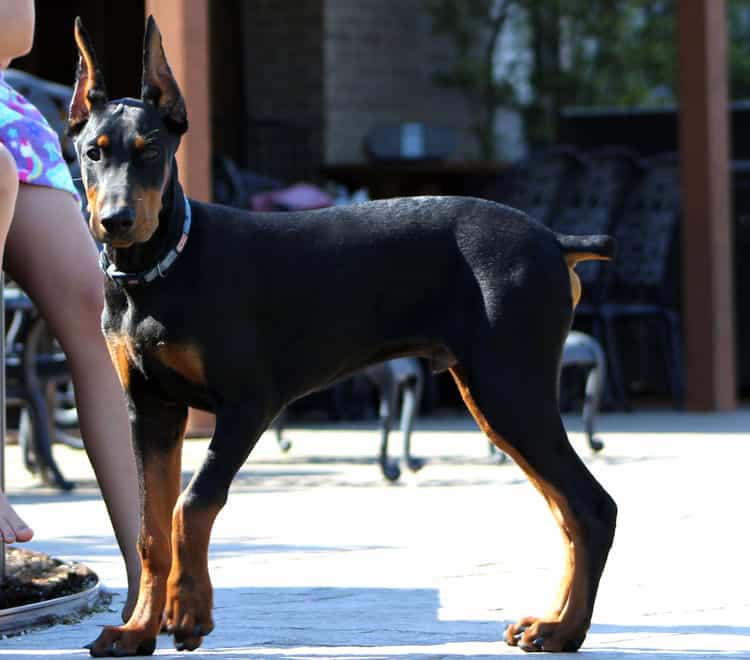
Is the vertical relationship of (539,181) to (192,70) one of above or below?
below

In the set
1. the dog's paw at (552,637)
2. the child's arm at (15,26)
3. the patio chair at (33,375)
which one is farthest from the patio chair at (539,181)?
the dog's paw at (552,637)

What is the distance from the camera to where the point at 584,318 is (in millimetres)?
11922

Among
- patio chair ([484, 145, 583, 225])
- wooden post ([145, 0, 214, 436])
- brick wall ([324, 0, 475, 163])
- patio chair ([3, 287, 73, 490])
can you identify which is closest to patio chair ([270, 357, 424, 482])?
patio chair ([3, 287, 73, 490])

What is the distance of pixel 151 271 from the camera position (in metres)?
3.47

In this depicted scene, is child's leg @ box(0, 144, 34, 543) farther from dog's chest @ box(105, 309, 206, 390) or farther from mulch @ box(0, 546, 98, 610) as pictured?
mulch @ box(0, 546, 98, 610)

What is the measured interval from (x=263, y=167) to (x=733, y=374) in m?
5.48

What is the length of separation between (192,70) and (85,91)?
580 centimetres

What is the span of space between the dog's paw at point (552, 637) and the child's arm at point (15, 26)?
1.65 meters

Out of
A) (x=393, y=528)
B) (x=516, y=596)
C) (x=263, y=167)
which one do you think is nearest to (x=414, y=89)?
(x=263, y=167)

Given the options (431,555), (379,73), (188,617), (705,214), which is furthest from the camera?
(379,73)

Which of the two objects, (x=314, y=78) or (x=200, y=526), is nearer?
(x=200, y=526)

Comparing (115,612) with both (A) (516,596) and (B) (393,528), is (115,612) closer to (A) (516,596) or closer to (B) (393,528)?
(A) (516,596)

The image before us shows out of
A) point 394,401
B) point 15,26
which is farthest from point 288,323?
point 394,401

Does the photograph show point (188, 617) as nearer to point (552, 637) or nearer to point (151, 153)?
point (552, 637)
